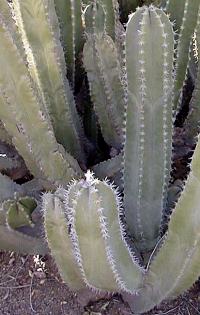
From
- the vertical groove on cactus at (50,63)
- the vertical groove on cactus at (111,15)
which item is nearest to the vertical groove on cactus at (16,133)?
the vertical groove on cactus at (50,63)

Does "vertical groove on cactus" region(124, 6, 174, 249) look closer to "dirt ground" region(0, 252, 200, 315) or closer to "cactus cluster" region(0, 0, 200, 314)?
"cactus cluster" region(0, 0, 200, 314)

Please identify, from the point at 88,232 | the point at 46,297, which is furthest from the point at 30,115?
the point at 46,297

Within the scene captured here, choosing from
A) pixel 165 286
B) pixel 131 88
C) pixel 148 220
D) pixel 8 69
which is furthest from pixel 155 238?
pixel 8 69

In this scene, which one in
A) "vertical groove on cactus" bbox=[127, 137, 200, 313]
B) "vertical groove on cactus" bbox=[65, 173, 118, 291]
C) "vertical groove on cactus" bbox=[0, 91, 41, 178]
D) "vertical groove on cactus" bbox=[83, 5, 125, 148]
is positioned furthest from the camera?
"vertical groove on cactus" bbox=[83, 5, 125, 148]

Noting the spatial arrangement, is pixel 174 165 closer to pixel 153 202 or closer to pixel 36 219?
pixel 153 202

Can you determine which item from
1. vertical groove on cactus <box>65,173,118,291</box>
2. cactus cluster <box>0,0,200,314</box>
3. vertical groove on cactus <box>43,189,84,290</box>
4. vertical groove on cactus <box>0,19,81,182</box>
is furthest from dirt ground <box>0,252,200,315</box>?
vertical groove on cactus <box>0,19,81,182</box>

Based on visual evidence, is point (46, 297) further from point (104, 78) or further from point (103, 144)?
point (104, 78)

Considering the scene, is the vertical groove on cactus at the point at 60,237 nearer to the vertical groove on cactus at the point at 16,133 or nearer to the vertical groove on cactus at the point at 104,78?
the vertical groove on cactus at the point at 16,133
